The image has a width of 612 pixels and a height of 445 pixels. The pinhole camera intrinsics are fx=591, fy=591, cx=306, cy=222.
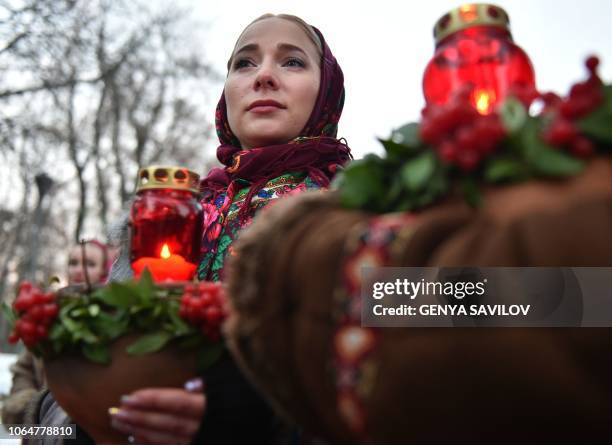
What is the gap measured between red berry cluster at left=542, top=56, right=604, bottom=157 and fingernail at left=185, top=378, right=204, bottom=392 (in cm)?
64

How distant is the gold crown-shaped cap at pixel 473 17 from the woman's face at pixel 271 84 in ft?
2.73

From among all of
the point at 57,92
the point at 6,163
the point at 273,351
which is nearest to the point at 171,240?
the point at 273,351

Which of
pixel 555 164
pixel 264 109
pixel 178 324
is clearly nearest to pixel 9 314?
pixel 178 324

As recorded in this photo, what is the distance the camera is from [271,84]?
1634 millimetres

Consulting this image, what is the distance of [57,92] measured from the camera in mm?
7883

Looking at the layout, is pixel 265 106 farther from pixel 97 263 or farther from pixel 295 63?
pixel 97 263

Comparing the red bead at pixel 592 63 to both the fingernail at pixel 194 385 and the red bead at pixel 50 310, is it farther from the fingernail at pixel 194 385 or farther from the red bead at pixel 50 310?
the red bead at pixel 50 310

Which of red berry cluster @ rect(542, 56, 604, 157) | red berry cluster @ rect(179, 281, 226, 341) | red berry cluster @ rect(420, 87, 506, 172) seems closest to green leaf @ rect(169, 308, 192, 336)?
red berry cluster @ rect(179, 281, 226, 341)

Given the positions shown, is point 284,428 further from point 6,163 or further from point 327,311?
point 6,163

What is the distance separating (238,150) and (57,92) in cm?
696

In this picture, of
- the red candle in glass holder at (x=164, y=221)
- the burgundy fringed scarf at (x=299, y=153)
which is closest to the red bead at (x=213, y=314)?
the red candle in glass holder at (x=164, y=221)

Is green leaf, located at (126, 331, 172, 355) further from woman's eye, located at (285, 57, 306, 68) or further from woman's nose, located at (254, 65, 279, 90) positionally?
woman's eye, located at (285, 57, 306, 68)

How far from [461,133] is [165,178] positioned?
672mm

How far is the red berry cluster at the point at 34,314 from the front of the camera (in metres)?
0.96
